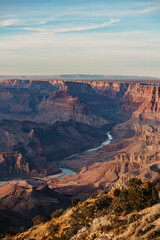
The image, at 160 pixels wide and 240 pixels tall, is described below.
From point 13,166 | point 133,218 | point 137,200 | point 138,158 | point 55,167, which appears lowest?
point 55,167

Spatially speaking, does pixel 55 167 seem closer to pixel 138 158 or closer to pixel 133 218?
pixel 138 158

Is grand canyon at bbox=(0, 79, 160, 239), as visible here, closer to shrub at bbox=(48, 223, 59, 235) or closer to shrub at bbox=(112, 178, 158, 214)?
shrub at bbox=(48, 223, 59, 235)

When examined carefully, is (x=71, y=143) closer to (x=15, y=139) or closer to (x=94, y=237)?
(x=15, y=139)

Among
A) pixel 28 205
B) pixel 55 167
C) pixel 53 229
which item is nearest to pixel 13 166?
pixel 55 167

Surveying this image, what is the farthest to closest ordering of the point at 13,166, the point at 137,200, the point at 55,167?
the point at 55,167 < the point at 13,166 < the point at 137,200

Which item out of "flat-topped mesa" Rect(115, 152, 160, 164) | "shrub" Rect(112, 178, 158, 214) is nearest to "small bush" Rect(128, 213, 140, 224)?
"shrub" Rect(112, 178, 158, 214)

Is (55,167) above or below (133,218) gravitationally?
below

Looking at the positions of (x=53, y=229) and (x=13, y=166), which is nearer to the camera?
(x=53, y=229)

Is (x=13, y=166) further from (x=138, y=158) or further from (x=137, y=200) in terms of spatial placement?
(x=137, y=200)

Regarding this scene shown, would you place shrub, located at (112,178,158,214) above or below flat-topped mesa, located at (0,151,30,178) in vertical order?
above

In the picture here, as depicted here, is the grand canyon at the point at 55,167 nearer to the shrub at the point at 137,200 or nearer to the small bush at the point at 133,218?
the shrub at the point at 137,200

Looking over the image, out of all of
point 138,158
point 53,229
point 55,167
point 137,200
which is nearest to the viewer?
point 137,200
